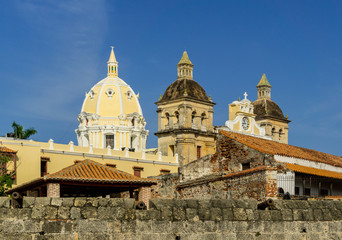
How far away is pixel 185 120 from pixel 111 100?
1322 centimetres

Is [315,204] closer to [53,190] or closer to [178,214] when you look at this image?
[178,214]

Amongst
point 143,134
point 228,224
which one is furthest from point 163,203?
point 143,134

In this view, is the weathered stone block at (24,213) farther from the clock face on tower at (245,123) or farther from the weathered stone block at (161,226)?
the clock face on tower at (245,123)

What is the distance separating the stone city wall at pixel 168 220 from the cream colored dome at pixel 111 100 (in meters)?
58.4

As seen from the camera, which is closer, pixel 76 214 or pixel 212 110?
pixel 76 214

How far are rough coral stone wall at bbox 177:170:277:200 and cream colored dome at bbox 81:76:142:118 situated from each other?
44.8m

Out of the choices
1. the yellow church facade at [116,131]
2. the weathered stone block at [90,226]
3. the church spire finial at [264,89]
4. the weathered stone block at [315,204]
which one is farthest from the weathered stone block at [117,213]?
the church spire finial at [264,89]

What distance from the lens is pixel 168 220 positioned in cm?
1357

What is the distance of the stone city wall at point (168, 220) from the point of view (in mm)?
12516

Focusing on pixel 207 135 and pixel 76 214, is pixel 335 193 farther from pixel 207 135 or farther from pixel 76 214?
pixel 207 135

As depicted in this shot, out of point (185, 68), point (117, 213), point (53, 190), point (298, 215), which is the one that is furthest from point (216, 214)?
point (185, 68)

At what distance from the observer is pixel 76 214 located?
42.2 ft

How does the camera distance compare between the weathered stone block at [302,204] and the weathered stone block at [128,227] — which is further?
the weathered stone block at [302,204]

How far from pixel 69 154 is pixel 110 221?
39442 mm
